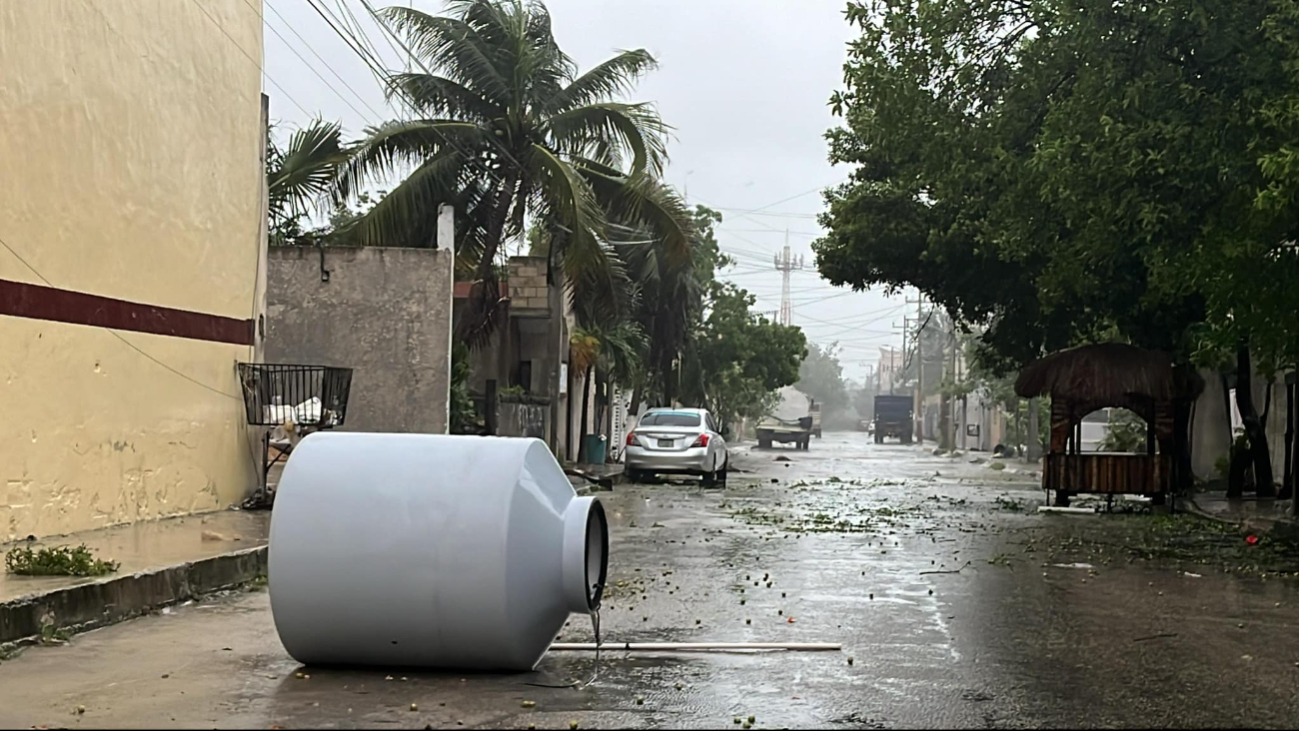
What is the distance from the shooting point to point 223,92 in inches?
603

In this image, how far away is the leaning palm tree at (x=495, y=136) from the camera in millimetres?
23359

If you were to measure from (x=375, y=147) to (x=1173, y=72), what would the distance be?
13634mm

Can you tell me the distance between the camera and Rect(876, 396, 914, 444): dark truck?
89812mm

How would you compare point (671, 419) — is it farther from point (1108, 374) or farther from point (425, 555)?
point (425, 555)

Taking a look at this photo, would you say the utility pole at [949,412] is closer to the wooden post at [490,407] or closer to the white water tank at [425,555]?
the wooden post at [490,407]

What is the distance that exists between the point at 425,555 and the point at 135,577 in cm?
360

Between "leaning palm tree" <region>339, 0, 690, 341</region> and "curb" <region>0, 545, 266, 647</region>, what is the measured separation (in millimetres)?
12863

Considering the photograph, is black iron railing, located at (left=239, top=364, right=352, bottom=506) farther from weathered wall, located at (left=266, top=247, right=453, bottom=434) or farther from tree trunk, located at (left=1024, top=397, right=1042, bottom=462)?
tree trunk, located at (left=1024, top=397, right=1042, bottom=462)

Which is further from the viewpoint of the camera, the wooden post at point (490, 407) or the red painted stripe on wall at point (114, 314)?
the wooden post at point (490, 407)

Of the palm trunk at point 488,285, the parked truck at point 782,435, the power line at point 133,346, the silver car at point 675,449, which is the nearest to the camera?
the power line at point 133,346

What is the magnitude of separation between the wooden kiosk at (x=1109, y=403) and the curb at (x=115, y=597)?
45.3ft

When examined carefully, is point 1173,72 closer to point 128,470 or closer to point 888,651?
point 888,651

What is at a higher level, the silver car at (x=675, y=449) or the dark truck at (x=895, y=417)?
the dark truck at (x=895, y=417)

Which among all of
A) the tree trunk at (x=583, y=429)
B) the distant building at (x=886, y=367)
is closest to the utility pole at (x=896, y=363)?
the distant building at (x=886, y=367)
